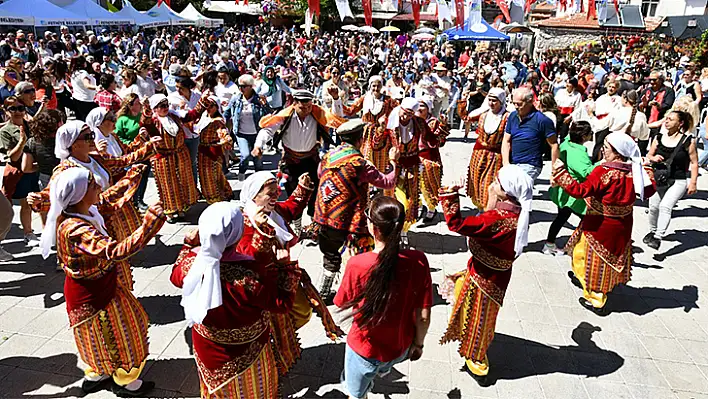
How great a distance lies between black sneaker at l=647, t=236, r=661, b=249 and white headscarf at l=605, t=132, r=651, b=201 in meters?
2.63

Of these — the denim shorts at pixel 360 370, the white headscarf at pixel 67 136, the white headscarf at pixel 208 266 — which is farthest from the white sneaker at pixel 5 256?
the denim shorts at pixel 360 370

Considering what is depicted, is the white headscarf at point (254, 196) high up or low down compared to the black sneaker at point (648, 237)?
up

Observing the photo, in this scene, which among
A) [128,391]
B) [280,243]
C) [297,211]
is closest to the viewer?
[280,243]

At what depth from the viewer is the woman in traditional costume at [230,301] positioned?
2391 mm

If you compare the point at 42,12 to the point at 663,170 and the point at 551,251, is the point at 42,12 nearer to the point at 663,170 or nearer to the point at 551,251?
the point at 551,251

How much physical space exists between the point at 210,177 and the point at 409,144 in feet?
9.31

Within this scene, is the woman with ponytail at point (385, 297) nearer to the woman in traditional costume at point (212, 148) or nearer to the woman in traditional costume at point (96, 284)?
the woman in traditional costume at point (96, 284)

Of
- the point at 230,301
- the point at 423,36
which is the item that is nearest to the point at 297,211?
the point at 230,301

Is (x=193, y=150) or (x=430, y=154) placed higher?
(x=193, y=150)

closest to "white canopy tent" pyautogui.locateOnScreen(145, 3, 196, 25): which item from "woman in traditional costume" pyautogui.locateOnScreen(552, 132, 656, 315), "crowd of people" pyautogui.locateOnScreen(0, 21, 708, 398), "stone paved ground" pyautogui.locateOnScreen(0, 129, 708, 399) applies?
"crowd of people" pyautogui.locateOnScreen(0, 21, 708, 398)

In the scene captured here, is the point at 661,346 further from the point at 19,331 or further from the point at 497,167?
the point at 19,331

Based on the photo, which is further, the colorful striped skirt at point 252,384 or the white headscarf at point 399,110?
the white headscarf at point 399,110

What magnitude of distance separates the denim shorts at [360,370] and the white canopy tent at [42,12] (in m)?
17.6

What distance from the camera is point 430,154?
6.48 meters
